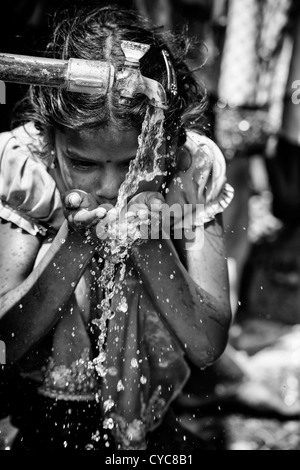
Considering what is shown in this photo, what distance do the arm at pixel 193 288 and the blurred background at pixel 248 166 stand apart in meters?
0.85

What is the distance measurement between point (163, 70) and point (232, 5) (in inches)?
80.9

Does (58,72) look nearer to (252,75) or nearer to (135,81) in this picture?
(135,81)

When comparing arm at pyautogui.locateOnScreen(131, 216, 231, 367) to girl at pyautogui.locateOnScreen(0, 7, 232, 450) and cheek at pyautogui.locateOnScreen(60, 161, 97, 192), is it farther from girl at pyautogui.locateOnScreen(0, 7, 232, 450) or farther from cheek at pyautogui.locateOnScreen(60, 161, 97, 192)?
cheek at pyautogui.locateOnScreen(60, 161, 97, 192)

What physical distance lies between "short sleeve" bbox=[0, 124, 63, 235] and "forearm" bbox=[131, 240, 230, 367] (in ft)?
1.07

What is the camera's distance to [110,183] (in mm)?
1958

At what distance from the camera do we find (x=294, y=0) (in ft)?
13.5

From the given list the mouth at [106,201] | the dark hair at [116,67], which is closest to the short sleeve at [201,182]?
the dark hair at [116,67]

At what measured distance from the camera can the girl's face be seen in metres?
1.92

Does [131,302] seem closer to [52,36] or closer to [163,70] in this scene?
[163,70]

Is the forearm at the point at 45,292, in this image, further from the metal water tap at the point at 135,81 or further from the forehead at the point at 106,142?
the metal water tap at the point at 135,81

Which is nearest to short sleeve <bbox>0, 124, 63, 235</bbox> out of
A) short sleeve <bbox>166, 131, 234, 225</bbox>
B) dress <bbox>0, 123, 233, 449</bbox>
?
dress <bbox>0, 123, 233, 449</bbox>

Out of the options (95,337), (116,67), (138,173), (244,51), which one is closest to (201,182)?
(138,173)

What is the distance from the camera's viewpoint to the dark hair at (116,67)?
191cm

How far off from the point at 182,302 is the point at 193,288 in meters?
0.06
